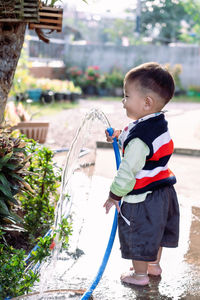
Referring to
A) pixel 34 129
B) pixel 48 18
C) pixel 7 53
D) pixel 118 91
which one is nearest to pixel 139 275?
pixel 7 53

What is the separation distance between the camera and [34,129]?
21.5ft

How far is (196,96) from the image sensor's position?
18.3 metres

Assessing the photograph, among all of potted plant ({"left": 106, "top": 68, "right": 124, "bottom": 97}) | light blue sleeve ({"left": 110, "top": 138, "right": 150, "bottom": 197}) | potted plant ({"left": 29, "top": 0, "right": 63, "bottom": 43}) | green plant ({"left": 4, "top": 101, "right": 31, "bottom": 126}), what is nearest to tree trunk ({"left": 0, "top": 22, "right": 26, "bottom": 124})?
potted plant ({"left": 29, "top": 0, "right": 63, "bottom": 43})

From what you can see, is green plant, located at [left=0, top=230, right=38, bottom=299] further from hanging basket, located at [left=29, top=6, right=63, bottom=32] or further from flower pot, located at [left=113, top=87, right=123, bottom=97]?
flower pot, located at [left=113, top=87, right=123, bottom=97]

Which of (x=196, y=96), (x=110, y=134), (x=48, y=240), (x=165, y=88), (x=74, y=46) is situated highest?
(x=165, y=88)

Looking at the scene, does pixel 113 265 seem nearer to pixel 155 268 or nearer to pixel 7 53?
pixel 155 268

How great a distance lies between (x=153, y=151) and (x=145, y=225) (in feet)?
1.39

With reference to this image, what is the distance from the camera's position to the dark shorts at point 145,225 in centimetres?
252

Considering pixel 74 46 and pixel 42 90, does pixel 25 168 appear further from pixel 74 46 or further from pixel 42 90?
pixel 74 46

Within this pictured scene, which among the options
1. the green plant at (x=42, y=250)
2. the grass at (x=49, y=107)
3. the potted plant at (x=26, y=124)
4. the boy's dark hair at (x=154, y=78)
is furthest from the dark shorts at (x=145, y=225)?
the grass at (x=49, y=107)

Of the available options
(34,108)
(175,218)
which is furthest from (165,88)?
(34,108)

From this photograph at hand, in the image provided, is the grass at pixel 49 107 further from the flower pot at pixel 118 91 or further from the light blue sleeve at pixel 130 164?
the light blue sleeve at pixel 130 164

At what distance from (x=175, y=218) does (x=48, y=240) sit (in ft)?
2.54

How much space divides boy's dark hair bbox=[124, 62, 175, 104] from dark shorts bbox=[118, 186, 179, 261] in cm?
56
